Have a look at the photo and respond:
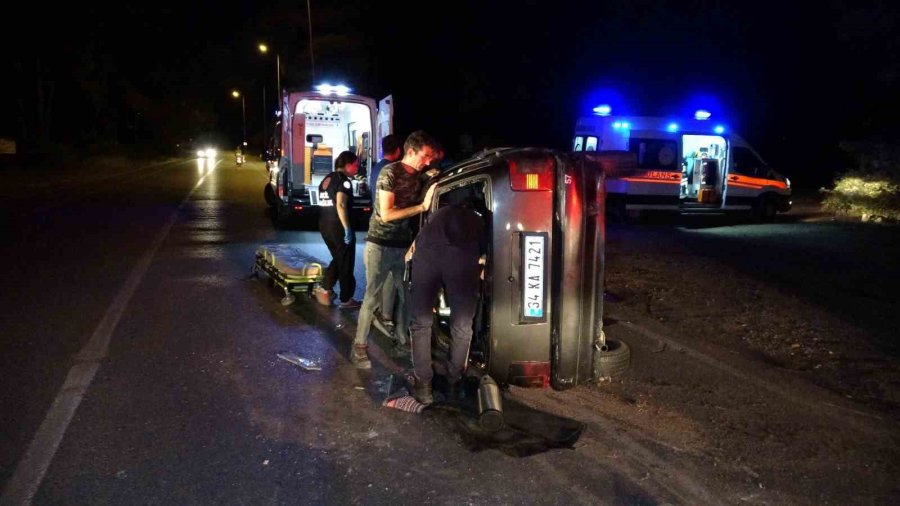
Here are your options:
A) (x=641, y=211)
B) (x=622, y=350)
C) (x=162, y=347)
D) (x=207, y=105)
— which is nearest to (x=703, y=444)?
(x=622, y=350)

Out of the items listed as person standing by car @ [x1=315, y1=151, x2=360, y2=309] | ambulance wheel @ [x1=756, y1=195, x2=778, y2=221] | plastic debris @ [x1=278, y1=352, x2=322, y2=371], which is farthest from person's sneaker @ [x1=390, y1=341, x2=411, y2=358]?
ambulance wheel @ [x1=756, y1=195, x2=778, y2=221]

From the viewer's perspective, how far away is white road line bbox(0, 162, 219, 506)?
146 inches

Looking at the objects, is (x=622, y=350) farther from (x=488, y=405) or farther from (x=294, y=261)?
(x=294, y=261)

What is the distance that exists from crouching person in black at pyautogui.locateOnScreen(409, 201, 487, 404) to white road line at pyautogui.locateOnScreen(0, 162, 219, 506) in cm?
222

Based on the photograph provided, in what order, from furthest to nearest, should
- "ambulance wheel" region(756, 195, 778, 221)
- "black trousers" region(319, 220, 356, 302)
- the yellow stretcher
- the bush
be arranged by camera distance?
"ambulance wheel" region(756, 195, 778, 221) < the bush < the yellow stretcher < "black trousers" region(319, 220, 356, 302)

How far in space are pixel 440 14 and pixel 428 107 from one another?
4238mm

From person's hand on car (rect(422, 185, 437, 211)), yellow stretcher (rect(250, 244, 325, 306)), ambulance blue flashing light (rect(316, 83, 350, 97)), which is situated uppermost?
ambulance blue flashing light (rect(316, 83, 350, 97))

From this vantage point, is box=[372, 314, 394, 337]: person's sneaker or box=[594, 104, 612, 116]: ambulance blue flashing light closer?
box=[372, 314, 394, 337]: person's sneaker

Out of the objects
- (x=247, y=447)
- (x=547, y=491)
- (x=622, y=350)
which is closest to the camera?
(x=547, y=491)

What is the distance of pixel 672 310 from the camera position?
7.67 metres

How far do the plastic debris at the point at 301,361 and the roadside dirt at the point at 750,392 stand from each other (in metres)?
1.65

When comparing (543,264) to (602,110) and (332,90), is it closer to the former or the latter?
(332,90)

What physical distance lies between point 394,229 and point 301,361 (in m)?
1.29

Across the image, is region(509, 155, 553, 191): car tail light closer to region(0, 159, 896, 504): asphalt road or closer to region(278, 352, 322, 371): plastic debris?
region(0, 159, 896, 504): asphalt road
